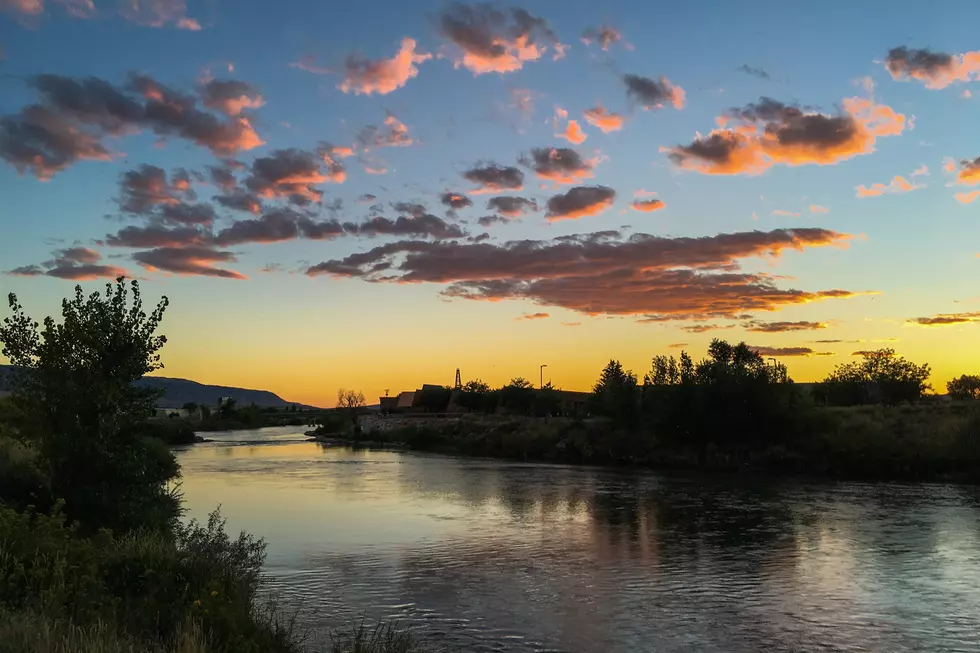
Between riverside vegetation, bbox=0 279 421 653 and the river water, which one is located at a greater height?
riverside vegetation, bbox=0 279 421 653

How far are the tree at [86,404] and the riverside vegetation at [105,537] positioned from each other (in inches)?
1.0

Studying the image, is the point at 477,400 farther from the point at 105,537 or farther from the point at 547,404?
the point at 105,537

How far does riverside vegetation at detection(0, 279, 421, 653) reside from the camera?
8.94m

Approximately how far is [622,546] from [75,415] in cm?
1556

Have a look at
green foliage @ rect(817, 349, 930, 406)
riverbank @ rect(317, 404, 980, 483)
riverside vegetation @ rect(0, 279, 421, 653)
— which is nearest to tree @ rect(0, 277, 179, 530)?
riverside vegetation @ rect(0, 279, 421, 653)

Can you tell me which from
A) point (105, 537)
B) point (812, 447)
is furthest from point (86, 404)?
point (812, 447)

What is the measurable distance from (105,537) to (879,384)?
4275 inches

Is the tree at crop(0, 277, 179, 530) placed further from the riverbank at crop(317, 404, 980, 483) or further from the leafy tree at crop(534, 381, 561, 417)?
the leafy tree at crop(534, 381, 561, 417)

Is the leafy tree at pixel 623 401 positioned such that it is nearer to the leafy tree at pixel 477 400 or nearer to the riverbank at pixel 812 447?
the riverbank at pixel 812 447

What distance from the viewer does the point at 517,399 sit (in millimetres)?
126500

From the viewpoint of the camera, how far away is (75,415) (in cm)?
1642

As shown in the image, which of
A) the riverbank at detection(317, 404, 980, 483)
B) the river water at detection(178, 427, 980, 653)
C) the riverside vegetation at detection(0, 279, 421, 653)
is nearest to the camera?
the riverside vegetation at detection(0, 279, 421, 653)

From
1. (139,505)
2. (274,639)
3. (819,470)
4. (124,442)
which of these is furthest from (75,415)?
(819,470)

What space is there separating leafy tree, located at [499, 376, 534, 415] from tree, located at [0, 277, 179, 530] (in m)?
106
